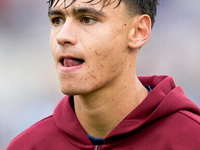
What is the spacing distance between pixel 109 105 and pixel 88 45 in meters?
0.37

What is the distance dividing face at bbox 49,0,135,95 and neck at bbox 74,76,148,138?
8 cm

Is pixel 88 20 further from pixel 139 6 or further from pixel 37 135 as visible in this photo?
pixel 37 135

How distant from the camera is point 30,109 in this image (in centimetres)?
612

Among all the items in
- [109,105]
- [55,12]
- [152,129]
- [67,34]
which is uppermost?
[55,12]

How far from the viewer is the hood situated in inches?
102

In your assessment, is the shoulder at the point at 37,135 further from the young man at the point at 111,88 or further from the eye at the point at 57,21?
the eye at the point at 57,21

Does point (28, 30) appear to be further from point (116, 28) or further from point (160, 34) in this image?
point (116, 28)

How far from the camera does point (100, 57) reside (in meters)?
2.57

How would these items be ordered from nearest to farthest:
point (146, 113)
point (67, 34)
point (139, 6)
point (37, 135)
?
point (67, 34)
point (146, 113)
point (139, 6)
point (37, 135)

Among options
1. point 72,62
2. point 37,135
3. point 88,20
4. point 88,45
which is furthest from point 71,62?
point 37,135

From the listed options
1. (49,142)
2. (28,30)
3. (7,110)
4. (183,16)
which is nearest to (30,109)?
(7,110)

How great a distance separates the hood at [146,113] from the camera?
2596 millimetres

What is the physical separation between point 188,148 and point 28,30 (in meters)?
4.60

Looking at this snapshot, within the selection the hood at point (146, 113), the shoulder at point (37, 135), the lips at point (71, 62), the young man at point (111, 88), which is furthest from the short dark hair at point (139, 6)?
the shoulder at point (37, 135)
